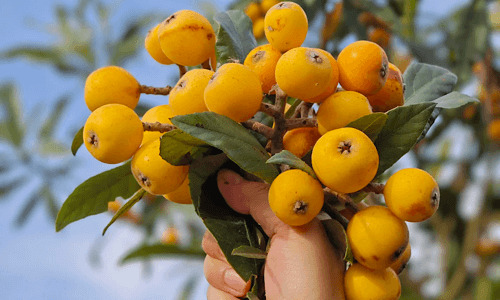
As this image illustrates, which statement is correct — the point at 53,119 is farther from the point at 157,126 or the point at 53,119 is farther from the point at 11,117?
the point at 157,126

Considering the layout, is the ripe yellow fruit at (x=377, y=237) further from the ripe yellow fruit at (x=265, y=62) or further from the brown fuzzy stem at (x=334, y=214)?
the ripe yellow fruit at (x=265, y=62)

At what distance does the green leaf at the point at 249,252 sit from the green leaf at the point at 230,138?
0.33 feet

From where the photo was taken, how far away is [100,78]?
2.43 feet

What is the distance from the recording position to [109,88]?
736mm

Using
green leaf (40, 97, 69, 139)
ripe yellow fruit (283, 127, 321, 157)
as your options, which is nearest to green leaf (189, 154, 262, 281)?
ripe yellow fruit (283, 127, 321, 157)

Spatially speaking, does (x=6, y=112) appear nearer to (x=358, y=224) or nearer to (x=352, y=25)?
(x=352, y=25)

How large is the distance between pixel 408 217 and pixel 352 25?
4.31 feet

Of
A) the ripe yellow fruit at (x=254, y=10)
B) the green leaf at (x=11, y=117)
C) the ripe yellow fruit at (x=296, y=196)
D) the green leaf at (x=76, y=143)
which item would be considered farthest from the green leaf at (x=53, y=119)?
the ripe yellow fruit at (x=296, y=196)

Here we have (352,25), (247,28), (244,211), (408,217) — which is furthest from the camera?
(352,25)

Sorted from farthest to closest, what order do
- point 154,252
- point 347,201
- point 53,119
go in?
point 53,119 < point 154,252 < point 347,201

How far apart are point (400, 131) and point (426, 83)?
0.24m

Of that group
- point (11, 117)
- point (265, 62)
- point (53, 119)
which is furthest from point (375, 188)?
point (11, 117)

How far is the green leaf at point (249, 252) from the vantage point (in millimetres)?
640

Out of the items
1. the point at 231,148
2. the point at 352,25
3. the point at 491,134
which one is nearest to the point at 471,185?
the point at 491,134
